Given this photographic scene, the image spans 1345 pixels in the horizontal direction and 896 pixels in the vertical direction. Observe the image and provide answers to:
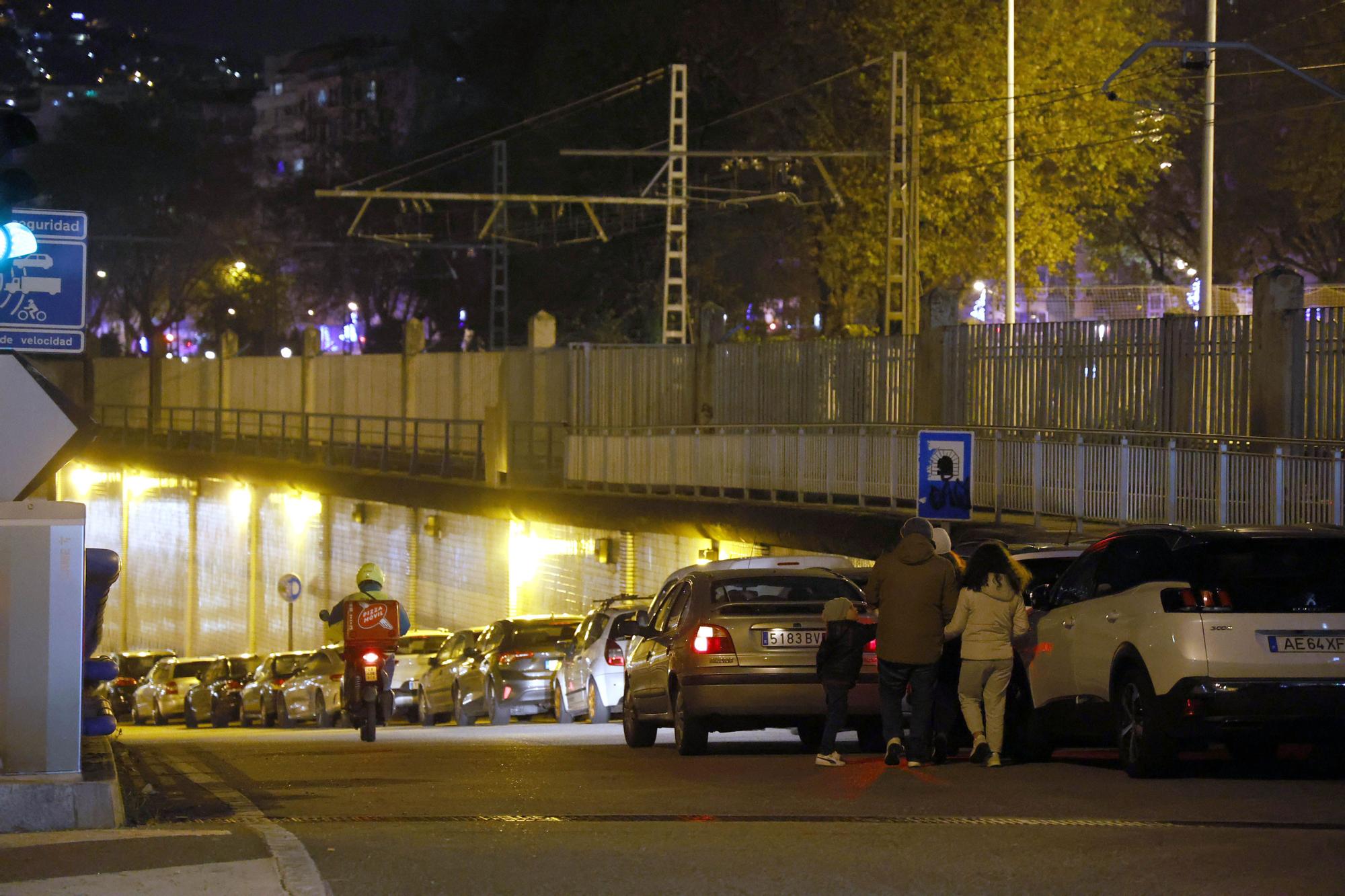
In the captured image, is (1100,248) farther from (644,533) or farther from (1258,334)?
(1258,334)

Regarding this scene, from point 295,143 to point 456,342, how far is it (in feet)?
245

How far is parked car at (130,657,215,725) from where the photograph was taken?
120 ft

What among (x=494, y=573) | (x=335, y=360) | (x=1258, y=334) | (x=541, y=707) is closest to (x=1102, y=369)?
(x=1258, y=334)

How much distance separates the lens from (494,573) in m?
37.3

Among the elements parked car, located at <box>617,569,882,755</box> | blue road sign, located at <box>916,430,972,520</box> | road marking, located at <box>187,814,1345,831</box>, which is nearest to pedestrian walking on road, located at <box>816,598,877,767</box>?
parked car, located at <box>617,569,882,755</box>

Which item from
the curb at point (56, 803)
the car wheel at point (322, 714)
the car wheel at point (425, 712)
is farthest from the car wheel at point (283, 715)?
the curb at point (56, 803)

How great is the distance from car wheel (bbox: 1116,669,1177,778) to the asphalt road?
150mm

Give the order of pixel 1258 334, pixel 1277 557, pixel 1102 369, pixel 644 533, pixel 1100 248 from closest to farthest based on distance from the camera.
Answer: pixel 1277 557 < pixel 1258 334 < pixel 1102 369 < pixel 644 533 < pixel 1100 248

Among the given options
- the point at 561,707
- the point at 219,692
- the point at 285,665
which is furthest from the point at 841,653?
the point at 219,692

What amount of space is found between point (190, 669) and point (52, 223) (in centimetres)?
2816

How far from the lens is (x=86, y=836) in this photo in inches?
339

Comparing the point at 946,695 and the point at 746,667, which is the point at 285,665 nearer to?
the point at 746,667

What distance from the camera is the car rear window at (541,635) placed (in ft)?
83.4

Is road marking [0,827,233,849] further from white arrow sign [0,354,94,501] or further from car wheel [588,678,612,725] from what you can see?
car wheel [588,678,612,725]
